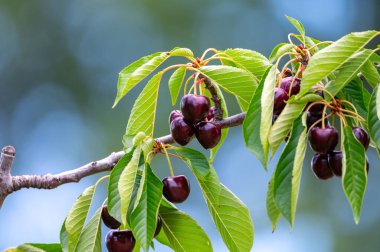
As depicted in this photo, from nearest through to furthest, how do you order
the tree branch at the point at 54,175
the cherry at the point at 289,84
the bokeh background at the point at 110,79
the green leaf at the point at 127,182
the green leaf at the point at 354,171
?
the green leaf at the point at 354,171
the green leaf at the point at 127,182
the cherry at the point at 289,84
the tree branch at the point at 54,175
the bokeh background at the point at 110,79

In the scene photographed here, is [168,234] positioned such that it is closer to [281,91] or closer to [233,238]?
[233,238]

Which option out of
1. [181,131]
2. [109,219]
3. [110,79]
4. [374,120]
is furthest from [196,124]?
[110,79]

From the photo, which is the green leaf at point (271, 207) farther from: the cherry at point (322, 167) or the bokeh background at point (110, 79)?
the bokeh background at point (110, 79)

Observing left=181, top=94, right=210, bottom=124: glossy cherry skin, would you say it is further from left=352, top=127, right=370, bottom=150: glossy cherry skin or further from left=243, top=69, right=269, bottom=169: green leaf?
left=352, top=127, right=370, bottom=150: glossy cherry skin

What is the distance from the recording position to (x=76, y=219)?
1535 millimetres

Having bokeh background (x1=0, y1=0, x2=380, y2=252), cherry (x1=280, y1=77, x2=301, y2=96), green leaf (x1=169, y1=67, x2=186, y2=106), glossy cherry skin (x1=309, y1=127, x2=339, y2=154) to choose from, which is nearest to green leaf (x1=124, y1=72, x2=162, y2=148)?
green leaf (x1=169, y1=67, x2=186, y2=106)

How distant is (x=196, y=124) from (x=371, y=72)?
0.34 metres

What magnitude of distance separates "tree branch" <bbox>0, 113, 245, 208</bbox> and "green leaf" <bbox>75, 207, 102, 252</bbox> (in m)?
0.09

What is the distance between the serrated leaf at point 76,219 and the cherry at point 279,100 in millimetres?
425

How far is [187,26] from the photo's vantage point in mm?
7199

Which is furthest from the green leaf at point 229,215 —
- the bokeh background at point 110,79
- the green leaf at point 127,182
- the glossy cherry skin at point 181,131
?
the bokeh background at point 110,79

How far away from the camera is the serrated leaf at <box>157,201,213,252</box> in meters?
1.53

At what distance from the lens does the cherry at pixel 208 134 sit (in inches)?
58.0

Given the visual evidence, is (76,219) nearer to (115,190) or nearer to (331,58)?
(115,190)
